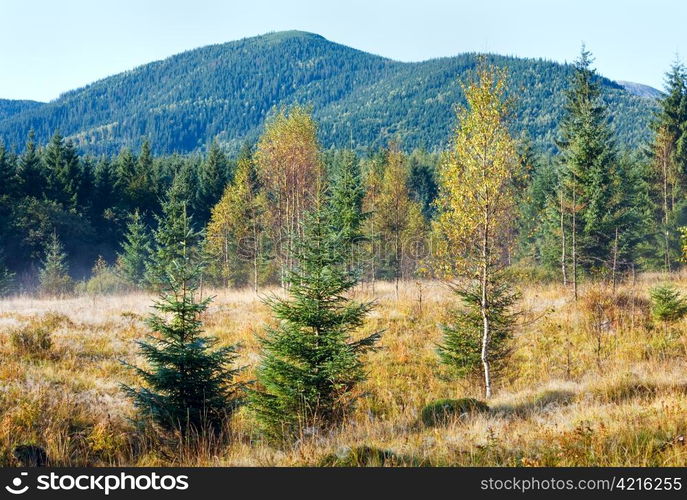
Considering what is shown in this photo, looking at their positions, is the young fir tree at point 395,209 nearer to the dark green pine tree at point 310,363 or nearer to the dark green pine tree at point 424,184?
the dark green pine tree at point 310,363

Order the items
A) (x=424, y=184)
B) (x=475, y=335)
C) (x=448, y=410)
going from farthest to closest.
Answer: (x=424, y=184) → (x=475, y=335) → (x=448, y=410)

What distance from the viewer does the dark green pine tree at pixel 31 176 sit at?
166ft

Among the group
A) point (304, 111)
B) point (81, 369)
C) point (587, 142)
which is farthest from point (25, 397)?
point (587, 142)

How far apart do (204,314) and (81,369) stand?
8.75 metres

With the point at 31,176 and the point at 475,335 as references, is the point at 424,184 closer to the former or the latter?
the point at 31,176

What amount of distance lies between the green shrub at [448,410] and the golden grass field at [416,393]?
12.3 inches

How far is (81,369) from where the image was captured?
13.5 metres

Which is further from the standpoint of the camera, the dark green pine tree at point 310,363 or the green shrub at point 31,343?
the green shrub at point 31,343

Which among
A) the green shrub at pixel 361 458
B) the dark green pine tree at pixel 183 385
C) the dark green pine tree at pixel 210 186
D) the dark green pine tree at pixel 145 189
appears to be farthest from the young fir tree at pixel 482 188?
the dark green pine tree at pixel 210 186

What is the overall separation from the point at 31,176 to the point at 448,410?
55.9 metres

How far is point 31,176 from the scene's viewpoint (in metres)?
51.3

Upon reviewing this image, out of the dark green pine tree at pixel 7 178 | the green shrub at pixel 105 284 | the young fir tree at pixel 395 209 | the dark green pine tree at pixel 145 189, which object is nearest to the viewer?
the young fir tree at pixel 395 209

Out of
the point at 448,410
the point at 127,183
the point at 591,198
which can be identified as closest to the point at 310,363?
the point at 448,410
